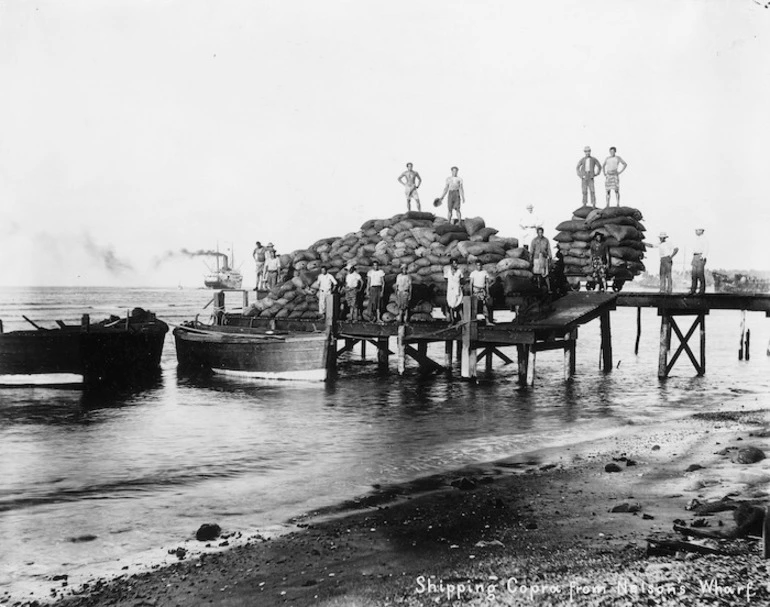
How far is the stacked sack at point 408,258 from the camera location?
79.7 feet

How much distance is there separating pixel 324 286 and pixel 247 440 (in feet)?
30.1

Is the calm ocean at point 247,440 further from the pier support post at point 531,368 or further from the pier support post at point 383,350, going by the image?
the pier support post at point 383,350

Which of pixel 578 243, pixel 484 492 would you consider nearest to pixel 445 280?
pixel 578 243

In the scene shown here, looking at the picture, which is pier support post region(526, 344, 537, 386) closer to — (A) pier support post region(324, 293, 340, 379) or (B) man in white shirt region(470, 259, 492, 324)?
(B) man in white shirt region(470, 259, 492, 324)

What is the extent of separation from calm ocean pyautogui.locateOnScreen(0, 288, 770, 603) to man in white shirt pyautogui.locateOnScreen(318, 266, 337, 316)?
2467mm

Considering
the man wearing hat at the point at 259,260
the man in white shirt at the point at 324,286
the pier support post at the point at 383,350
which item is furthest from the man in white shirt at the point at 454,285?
the man wearing hat at the point at 259,260

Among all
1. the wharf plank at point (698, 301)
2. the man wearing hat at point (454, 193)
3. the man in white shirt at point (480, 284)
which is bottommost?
the wharf plank at point (698, 301)

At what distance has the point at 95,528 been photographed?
956 cm

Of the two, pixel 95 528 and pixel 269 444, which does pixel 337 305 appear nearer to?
pixel 269 444

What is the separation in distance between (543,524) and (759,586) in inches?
119

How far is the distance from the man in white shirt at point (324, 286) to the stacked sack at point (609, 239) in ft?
22.1

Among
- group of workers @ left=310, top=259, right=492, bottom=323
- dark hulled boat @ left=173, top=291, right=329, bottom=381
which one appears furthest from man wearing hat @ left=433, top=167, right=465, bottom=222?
dark hulled boat @ left=173, top=291, right=329, bottom=381

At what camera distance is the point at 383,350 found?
27.5m

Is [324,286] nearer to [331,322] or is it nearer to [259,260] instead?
[331,322]
